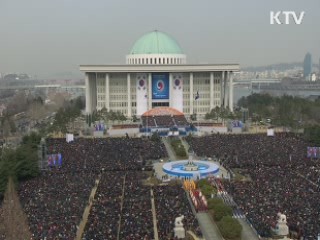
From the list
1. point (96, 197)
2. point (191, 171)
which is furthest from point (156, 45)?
point (96, 197)

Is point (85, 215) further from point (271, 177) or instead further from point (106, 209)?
point (271, 177)

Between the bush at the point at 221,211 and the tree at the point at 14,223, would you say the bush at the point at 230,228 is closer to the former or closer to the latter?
the bush at the point at 221,211

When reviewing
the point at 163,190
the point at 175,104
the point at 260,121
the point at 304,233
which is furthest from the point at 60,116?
the point at 304,233

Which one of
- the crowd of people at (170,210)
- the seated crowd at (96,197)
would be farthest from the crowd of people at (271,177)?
the seated crowd at (96,197)

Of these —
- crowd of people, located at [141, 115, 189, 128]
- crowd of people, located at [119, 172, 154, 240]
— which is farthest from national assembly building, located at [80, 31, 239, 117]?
crowd of people, located at [119, 172, 154, 240]

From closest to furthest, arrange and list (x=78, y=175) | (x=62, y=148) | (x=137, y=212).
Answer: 1. (x=137, y=212)
2. (x=78, y=175)
3. (x=62, y=148)

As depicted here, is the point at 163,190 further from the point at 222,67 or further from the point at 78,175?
the point at 222,67

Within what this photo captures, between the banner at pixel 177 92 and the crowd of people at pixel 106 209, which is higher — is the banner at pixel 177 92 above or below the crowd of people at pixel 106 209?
above

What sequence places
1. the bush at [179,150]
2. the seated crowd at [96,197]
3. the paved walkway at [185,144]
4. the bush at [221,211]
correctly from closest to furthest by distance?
the seated crowd at [96,197], the bush at [221,211], the bush at [179,150], the paved walkway at [185,144]
